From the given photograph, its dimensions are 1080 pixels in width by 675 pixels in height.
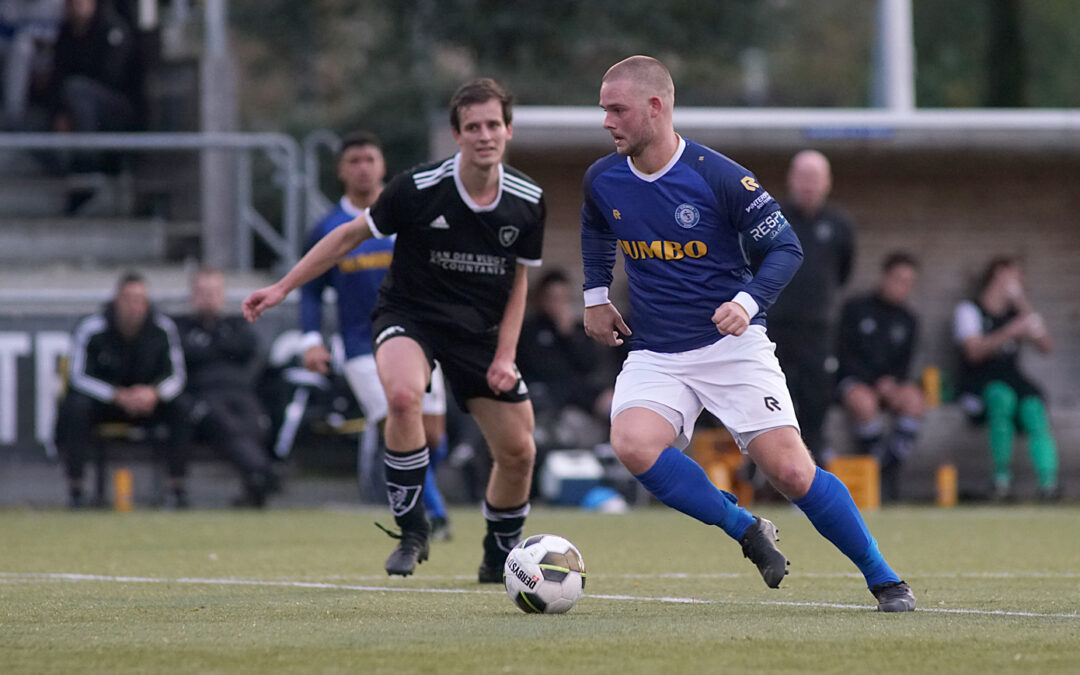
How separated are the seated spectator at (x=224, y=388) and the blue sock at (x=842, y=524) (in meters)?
8.23

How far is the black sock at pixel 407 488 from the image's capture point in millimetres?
7250

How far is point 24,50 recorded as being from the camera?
58.7ft

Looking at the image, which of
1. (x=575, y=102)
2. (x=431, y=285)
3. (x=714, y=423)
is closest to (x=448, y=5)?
(x=575, y=102)

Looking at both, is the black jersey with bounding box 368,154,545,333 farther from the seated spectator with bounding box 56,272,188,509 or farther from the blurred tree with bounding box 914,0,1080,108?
the blurred tree with bounding box 914,0,1080,108

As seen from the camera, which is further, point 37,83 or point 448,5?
point 448,5

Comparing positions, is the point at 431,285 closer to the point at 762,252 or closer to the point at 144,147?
the point at 762,252

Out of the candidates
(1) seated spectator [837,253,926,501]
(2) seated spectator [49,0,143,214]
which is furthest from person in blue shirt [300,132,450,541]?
(2) seated spectator [49,0,143,214]

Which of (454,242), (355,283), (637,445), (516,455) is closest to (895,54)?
(355,283)

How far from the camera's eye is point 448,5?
23.6 m

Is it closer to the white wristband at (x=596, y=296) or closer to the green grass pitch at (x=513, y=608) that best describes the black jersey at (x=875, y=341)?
the green grass pitch at (x=513, y=608)

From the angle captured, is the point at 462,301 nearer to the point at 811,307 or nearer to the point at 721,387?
the point at 721,387

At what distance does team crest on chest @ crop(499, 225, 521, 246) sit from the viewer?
7.32 meters

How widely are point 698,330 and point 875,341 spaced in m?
8.76

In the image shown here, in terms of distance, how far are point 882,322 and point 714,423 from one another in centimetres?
165
